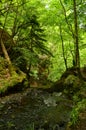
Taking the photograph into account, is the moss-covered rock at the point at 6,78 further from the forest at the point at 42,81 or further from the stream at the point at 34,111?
the stream at the point at 34,111

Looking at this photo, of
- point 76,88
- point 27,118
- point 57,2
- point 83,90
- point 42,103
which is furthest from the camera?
point 57,2

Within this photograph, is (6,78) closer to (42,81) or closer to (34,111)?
(34,111)

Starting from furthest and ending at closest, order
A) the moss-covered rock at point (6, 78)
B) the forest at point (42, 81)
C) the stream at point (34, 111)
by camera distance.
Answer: the moss-covered rock at point (6, 78) → the forest at point (42, 81) → the stream at point (34, 111)

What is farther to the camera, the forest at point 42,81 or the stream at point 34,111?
the forest at point 42,81

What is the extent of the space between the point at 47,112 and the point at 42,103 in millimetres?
1967

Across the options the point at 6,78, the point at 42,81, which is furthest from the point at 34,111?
the point at 42,81

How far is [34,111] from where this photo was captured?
33.8 feet

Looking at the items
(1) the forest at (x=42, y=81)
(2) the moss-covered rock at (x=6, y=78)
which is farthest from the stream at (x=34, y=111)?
(2) the moss-covered rock at (x=6, y=78)


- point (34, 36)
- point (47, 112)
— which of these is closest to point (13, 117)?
point (47, 112)

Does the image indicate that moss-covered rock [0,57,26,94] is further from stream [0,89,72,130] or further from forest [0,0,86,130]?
stream [0,89,72,130]

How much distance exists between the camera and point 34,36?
58.8 ft

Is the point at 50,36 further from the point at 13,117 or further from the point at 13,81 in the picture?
the point at 13,117

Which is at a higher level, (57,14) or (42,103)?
(57,14)

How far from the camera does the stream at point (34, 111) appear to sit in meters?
8.26
